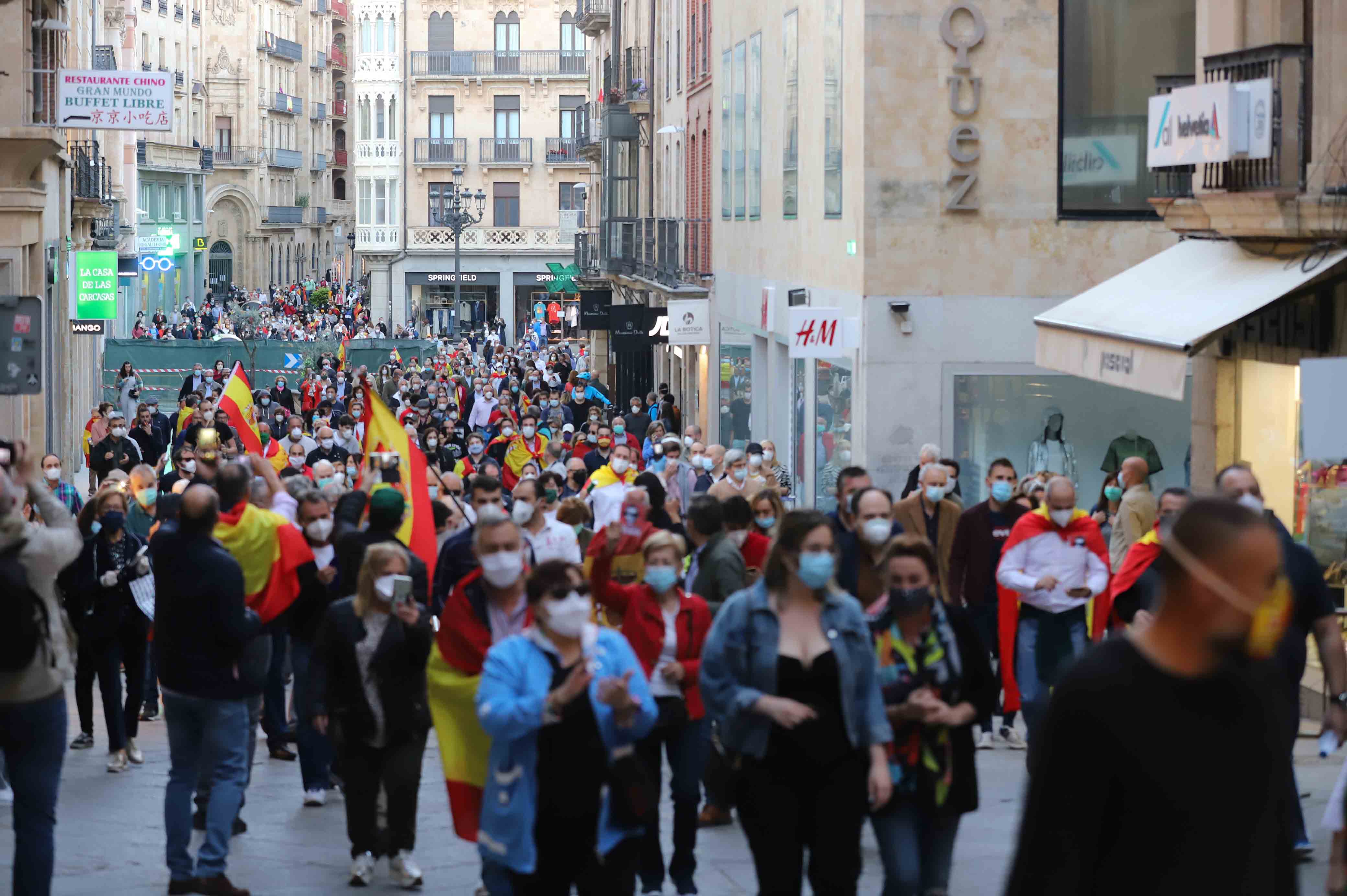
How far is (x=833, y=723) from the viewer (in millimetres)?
6332

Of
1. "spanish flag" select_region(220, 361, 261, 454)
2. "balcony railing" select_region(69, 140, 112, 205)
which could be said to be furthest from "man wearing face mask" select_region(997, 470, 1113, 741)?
"balcony railing" select_region(69, 140, 112, 205)

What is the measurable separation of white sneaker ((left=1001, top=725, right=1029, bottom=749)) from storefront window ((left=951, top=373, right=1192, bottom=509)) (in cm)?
688

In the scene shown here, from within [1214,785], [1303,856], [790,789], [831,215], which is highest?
[831,215]

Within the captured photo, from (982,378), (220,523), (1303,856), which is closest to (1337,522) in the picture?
(1303,856)

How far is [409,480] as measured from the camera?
12469mm

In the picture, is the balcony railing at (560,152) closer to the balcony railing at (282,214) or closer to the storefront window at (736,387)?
the balcony railing at (282,214)

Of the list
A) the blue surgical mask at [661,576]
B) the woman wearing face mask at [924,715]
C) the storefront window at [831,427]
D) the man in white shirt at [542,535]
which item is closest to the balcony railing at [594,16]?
the storefront window at [831,427]

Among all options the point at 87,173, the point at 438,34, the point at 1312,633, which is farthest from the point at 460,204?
the point at 1312,633

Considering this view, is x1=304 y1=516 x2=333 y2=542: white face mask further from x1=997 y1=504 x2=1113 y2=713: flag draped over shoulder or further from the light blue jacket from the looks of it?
the light blue jacket

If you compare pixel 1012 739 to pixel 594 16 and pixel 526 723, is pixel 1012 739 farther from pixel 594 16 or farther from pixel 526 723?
pixel 594 16

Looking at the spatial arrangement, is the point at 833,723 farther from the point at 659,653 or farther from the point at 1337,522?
the point at 1337,522

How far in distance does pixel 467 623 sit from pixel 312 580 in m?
2.75

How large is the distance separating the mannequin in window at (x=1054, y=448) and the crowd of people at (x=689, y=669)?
19.7ft

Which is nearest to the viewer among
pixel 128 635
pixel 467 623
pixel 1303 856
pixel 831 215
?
pixel 467 623
